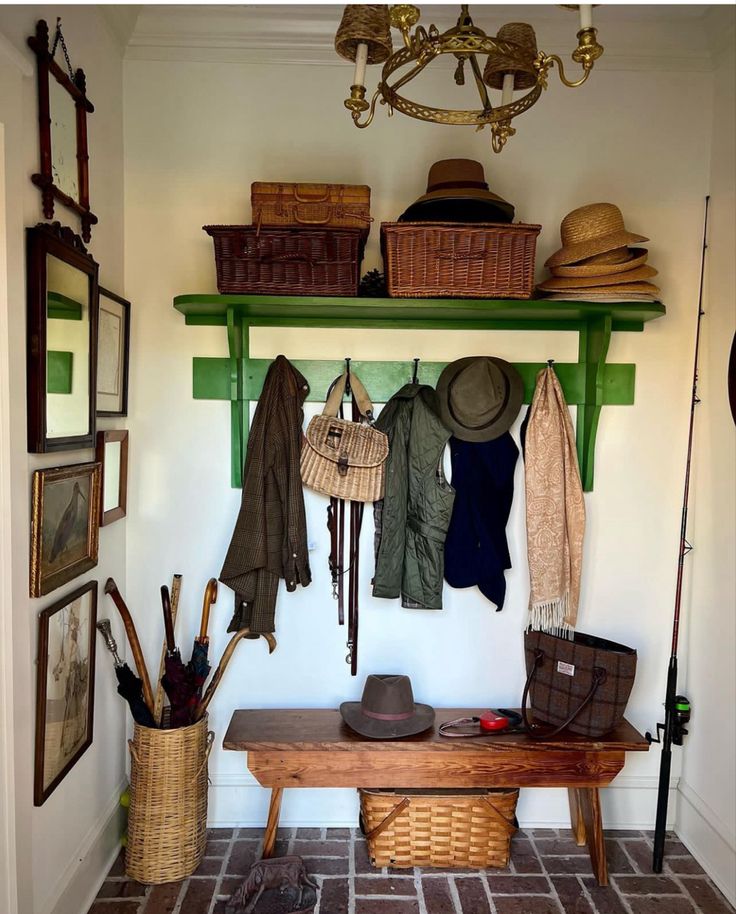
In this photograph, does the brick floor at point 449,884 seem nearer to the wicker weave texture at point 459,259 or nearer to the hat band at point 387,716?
the hat band at point 387,716

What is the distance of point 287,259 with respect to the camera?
2.18 metres

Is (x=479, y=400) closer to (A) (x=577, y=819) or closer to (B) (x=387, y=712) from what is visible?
(B) (x=387, y=712)

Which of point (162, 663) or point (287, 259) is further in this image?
point (162, 663)

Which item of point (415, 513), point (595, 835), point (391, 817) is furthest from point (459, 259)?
point (595, 835)

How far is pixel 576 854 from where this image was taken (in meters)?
2.43

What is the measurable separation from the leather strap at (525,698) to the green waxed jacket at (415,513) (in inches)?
14.6

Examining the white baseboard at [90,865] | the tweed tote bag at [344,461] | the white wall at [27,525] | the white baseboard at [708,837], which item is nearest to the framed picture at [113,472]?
the white wall at [27,525]

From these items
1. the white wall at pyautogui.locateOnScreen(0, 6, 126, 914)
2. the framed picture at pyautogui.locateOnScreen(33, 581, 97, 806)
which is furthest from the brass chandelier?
the framed picture at pyautogui.locateOnScreen(33, 581, 97, 806)

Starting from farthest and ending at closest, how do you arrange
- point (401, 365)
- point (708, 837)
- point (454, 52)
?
1. point (401, 365)
2. point (708, 837)
3. point (454, 52)

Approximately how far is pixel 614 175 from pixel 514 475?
1.12 meters

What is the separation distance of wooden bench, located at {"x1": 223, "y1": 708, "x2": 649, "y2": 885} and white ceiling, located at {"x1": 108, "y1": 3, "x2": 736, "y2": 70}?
2277 millimetres

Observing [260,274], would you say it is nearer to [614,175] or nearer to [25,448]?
[25,448]

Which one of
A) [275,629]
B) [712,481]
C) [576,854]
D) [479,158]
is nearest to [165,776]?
[275,629]

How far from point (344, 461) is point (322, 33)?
1439 millimetres
